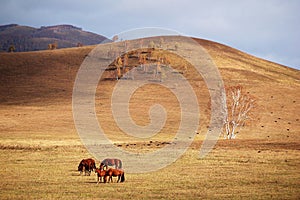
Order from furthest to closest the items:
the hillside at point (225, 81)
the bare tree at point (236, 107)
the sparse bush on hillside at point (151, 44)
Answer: the sparse bush on hillside at point (151, 44), the hillside at point (225, 81), the bare tree at point (236, 107)

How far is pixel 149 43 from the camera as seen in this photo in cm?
13875

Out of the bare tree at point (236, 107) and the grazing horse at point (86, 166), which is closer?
the grazing horse at point (86, 166)

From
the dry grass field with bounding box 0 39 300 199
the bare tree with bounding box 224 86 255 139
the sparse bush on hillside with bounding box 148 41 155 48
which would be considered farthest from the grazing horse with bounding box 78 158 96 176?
the sparse bush on hillside with bounding box 148 41 155 48

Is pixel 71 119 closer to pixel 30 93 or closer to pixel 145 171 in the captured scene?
pixel 30 93

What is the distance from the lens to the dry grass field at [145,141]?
61.2 feet

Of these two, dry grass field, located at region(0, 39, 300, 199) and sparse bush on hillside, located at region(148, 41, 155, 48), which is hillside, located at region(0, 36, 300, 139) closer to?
dry grass field, located at region(0, 39, 300, 199)

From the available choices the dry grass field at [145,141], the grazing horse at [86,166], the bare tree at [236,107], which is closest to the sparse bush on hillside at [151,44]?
the dry grass field at [145,141]

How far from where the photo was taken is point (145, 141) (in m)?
48.0

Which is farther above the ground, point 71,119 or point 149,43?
point 149,43

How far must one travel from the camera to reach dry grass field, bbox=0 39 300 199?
18.6 metres

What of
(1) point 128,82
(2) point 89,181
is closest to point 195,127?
(1) point 128,82

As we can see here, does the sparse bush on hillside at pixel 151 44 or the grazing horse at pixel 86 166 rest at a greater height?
the sparse bush on hillside at pixel 151 44

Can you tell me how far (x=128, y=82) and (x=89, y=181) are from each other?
265 feet

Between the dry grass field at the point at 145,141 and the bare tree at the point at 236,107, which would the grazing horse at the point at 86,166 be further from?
the bare tree at the point at 236,107
